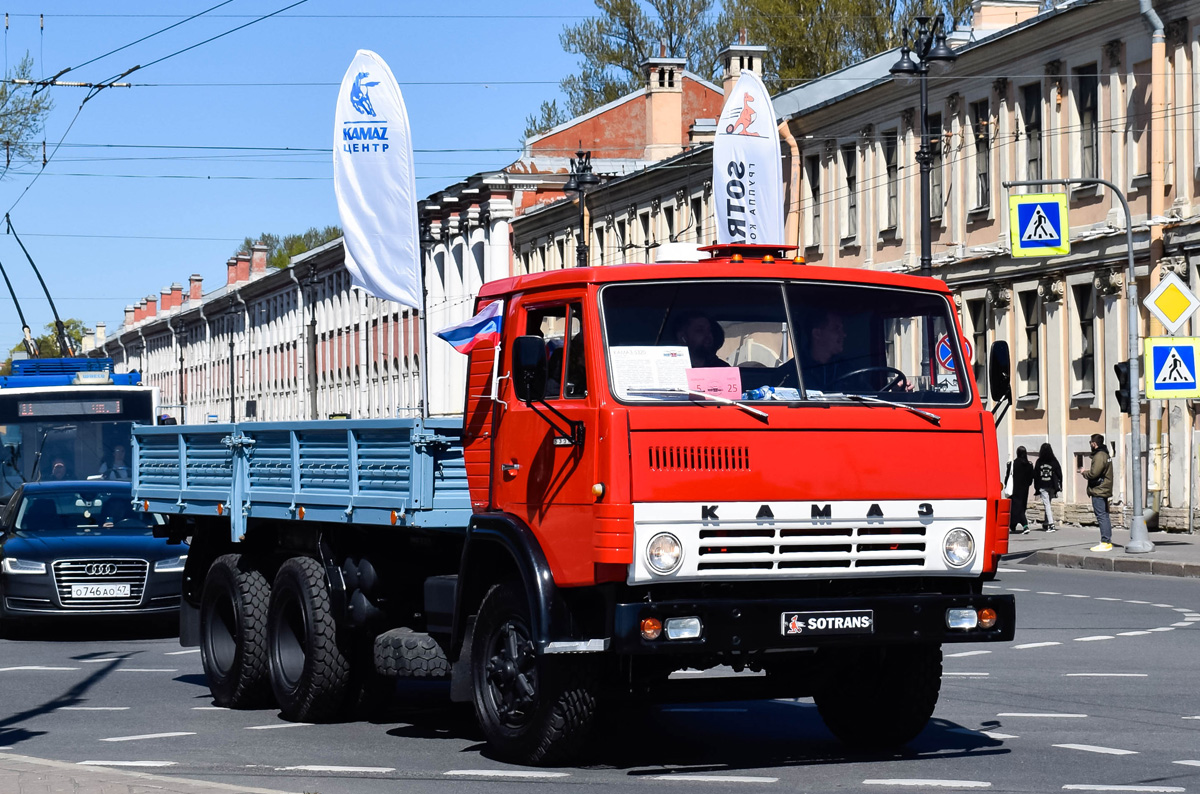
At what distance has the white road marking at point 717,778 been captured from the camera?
368 inches

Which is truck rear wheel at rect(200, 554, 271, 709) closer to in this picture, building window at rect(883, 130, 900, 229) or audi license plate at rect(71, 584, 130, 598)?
audi license plate at rect(71, 584, 130, 598)

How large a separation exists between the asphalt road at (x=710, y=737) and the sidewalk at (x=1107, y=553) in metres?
10.4

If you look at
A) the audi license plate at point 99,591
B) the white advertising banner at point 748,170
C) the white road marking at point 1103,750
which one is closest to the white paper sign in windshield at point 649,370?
the white road marking at point 1103,750

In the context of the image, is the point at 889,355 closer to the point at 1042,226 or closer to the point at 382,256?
the point at 382,256

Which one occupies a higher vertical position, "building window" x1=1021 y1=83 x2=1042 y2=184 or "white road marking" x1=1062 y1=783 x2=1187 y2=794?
"building window" x1=1021 y1=83 x2=1042 y2=184

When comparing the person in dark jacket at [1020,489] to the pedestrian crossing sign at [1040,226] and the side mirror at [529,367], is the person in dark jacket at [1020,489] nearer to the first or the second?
the pedestrian crossing sign at [1040,226]

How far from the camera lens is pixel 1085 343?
3797 cm

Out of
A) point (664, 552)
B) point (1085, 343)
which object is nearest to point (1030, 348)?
point (1085, 343)

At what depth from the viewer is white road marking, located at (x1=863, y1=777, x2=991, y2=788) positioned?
9086 mm

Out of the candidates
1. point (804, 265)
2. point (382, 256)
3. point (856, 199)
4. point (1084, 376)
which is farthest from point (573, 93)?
point (804, 265)

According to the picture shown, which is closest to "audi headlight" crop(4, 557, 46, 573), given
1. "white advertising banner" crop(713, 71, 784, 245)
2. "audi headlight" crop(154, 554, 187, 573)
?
"audi headlight" crop(154, 554, 187, 573)

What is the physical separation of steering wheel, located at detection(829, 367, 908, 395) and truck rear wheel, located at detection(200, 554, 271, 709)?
5.04 m

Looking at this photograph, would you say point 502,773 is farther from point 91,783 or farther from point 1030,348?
point 1030,348

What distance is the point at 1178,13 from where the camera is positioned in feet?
114
